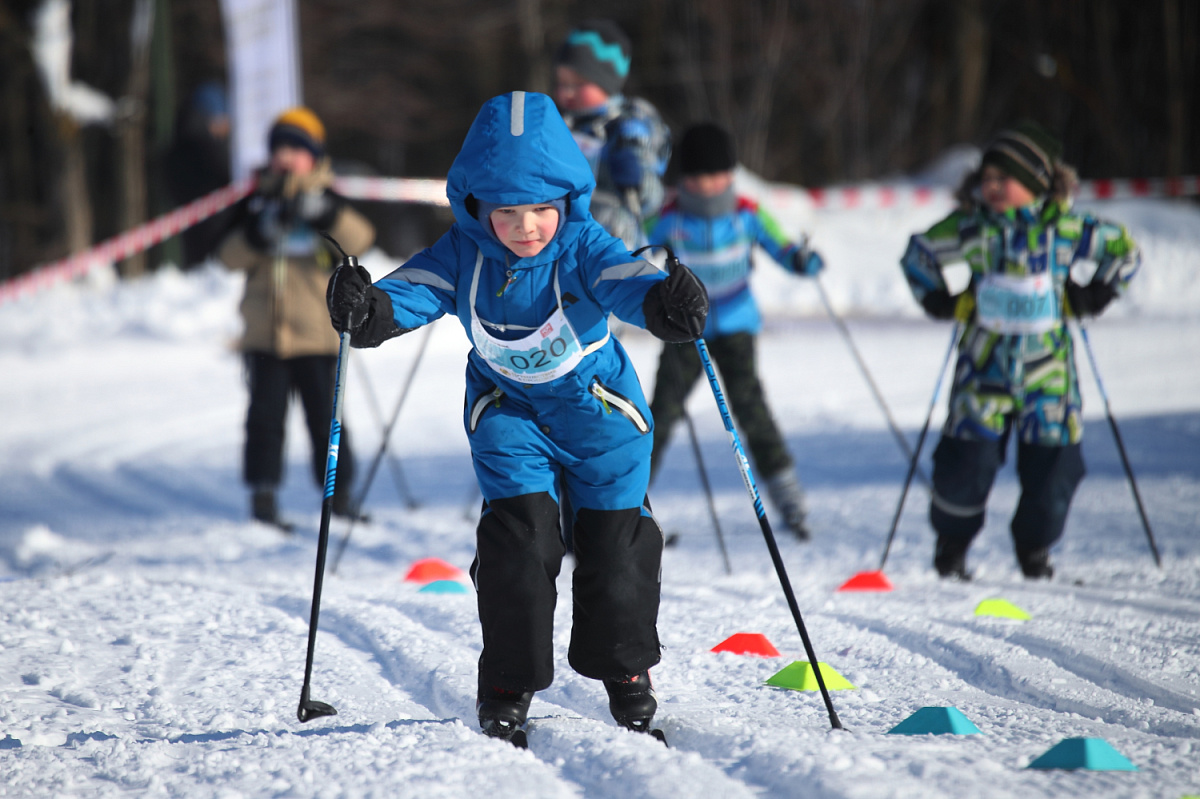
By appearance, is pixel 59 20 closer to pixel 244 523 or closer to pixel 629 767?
pixel 244 523

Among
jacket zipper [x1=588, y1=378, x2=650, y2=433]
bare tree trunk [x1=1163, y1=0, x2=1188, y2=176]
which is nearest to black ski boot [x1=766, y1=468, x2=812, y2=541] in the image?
jacket zipper [x1=588, y1=378, x2=650, y2=433]

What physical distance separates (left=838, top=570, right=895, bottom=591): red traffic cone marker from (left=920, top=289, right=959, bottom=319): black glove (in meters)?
1.06

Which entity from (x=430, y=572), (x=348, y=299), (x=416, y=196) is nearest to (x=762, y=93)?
(x=416, y=196)

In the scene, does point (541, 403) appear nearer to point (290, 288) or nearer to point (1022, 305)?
point (1022, 305)

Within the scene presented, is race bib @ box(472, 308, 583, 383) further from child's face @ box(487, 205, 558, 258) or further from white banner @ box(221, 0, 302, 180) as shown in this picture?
white banner @ box(221, 0, 302, 180)

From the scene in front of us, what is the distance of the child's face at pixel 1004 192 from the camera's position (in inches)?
159

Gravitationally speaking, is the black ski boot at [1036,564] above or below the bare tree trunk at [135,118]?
below

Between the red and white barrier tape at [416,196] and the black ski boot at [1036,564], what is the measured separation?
896 cm

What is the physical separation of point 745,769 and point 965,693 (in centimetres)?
97

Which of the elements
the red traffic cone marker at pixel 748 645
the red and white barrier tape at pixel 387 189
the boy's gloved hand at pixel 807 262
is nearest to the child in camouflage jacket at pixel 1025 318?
the boy's gloved hand at pixel 807 262

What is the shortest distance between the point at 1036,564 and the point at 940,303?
3.60 feet

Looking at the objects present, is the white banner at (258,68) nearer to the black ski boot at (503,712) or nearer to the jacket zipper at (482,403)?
the jacket zipper at (482,403)

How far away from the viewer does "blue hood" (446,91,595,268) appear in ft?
7.86

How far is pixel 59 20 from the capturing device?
48.8 feet
